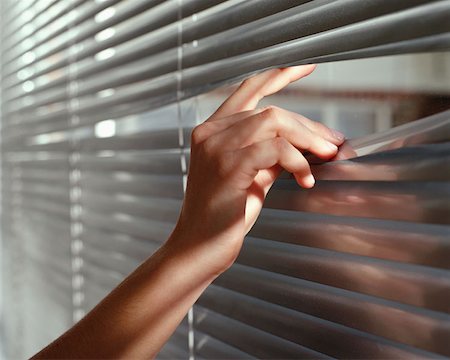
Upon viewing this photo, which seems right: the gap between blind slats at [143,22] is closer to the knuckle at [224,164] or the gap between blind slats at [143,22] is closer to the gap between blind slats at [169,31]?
the gap between blind slats at [169,31]

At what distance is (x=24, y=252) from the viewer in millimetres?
2029

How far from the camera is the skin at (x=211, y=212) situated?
2.33ft

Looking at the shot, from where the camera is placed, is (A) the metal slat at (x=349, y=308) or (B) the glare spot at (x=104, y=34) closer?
(A) the metal slat at (x=349, y=308)

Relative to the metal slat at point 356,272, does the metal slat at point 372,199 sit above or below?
above

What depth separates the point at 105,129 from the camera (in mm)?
1440

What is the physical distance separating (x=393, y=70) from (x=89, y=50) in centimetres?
85

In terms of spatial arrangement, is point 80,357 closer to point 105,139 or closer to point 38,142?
point 105,139

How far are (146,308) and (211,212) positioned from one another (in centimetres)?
14

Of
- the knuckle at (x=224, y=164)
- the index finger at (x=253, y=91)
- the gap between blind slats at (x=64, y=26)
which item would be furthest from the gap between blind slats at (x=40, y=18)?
the knuckle at (x=224, y=164)

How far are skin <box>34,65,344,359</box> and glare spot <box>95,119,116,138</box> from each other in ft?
1.89

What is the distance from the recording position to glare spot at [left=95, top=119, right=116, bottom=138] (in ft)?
4.52

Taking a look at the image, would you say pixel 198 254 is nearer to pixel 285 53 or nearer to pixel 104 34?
pixel 285 53

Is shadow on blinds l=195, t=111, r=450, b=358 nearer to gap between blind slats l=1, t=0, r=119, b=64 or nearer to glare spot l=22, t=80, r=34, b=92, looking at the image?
gap between blind slats l=1, t=0, r=119, b=64

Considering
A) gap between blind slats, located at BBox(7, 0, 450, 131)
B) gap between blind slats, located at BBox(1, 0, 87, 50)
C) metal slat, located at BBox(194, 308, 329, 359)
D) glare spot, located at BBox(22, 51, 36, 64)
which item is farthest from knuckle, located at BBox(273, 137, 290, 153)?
glare spot, located at BBox(22, 51, 36, 64)
